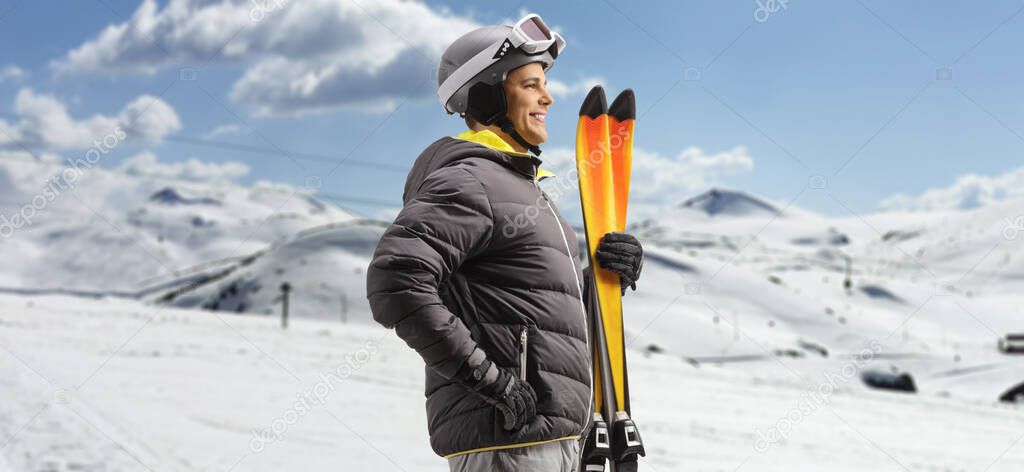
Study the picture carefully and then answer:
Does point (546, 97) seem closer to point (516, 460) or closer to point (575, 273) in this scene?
point (575, 273)

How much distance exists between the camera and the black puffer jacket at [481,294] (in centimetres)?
207

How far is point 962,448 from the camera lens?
1138cm

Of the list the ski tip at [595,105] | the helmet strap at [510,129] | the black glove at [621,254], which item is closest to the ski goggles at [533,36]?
the helmet strap at [510,129]

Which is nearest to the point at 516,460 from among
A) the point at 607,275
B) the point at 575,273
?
the point at 575,273

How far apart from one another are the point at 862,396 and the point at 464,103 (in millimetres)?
18418

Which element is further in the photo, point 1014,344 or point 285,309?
point 1014,344

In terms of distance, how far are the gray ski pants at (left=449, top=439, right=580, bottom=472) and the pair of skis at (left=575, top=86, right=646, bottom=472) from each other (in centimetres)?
35

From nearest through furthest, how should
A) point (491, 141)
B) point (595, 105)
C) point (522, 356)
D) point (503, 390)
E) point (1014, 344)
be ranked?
point (503, 390)
point (522, 356)
point (491, 141)
point (595, 105)
point (1014, 344)

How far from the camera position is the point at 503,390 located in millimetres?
2104

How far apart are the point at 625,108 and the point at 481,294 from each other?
1201 mm

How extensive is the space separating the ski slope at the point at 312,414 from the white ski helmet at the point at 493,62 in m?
4.72

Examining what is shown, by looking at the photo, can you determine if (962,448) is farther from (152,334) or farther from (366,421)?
(152,334)

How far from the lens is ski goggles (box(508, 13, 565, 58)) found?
2484 mm

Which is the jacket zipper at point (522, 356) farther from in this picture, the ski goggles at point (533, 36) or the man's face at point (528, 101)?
the ski goggles at point (533, 36)
